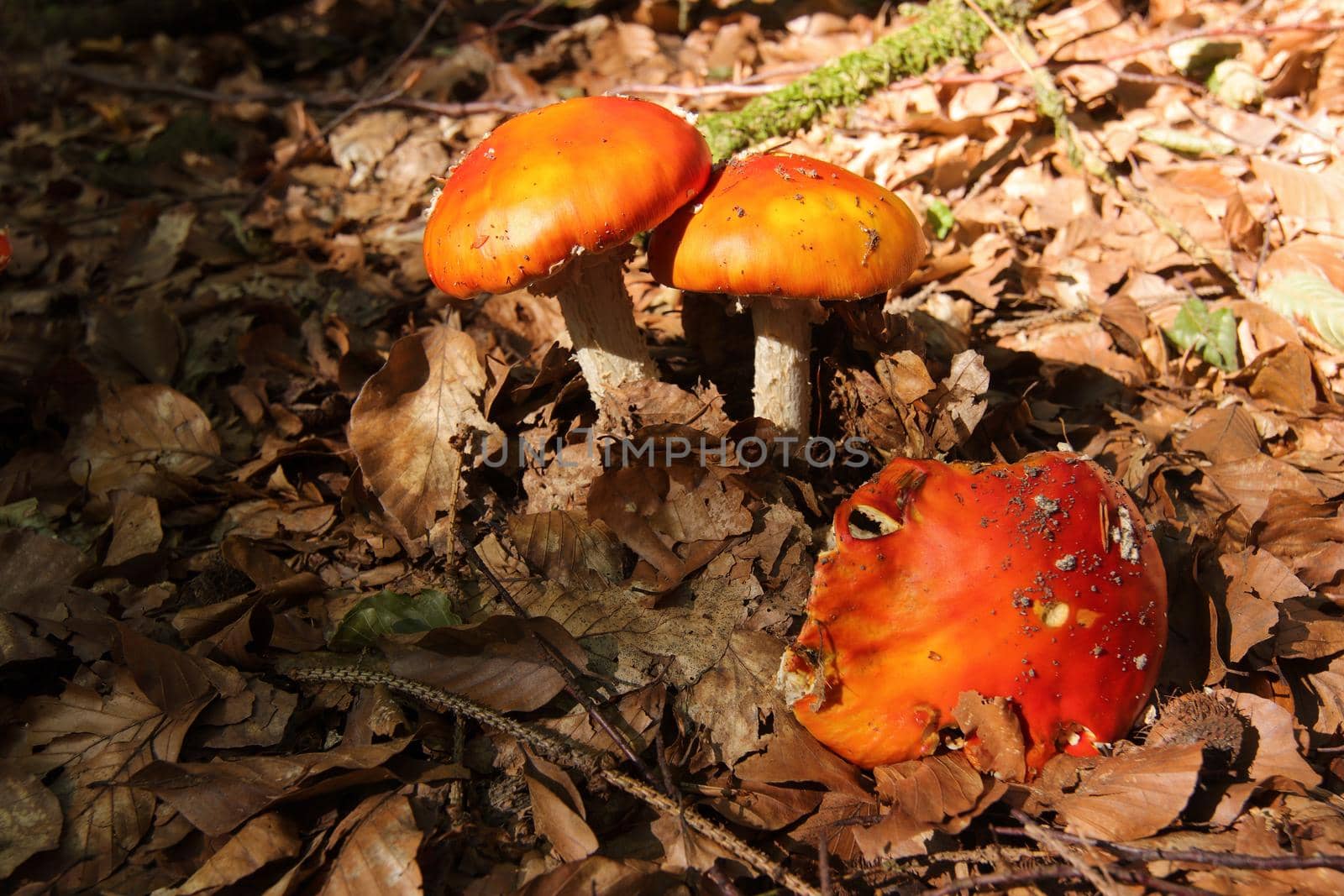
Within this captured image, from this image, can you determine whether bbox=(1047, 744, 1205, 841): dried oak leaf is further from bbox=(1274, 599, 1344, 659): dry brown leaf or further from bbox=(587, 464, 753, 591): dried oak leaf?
bbox=(587, 464, 753, 591): dried oak leaf

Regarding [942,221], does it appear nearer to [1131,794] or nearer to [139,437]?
[1131,794]

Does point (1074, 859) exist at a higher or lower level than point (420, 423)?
lower

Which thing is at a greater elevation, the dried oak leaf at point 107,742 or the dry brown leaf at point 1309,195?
the dry brown leaf at point 1309,195

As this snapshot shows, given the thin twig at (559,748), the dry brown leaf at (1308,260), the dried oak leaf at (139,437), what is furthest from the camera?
the dry brown leaf at (1308,260)

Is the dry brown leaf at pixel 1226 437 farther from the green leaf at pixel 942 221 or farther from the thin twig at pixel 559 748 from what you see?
the thin twig at pixel 559 748

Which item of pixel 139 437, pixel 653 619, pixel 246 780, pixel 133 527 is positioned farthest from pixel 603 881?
pixel 139 437

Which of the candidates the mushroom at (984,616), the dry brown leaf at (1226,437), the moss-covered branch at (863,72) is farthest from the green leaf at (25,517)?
the dry brown leaf at (1226,437)

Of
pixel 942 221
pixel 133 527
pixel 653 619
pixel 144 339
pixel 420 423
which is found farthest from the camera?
pixel 942 221
